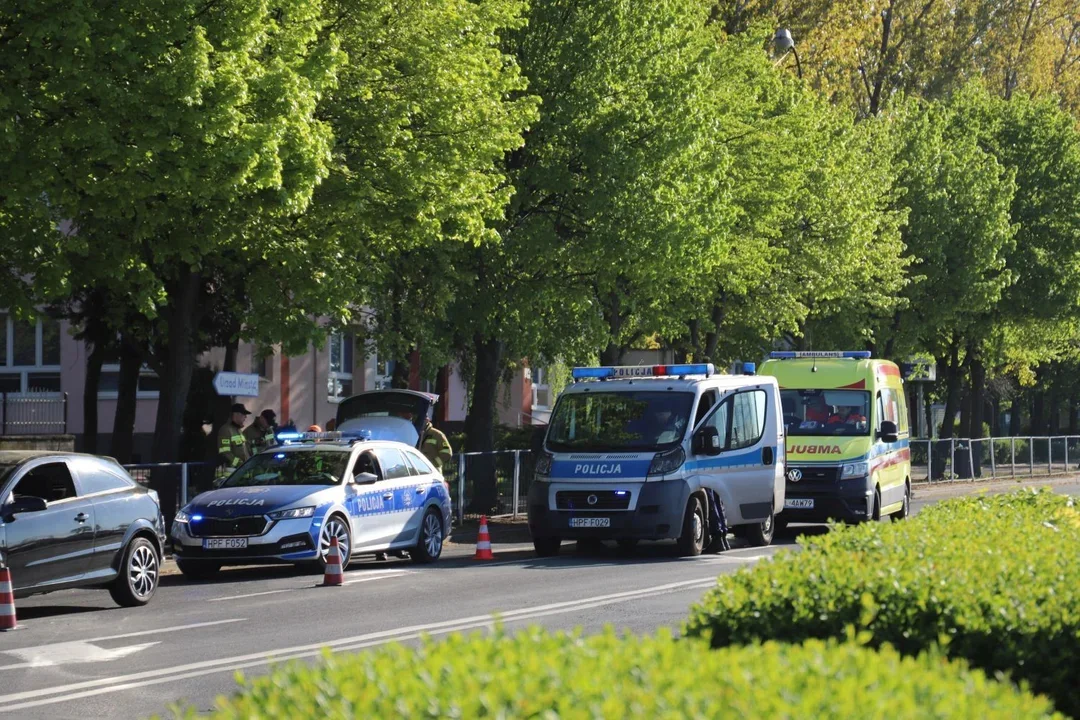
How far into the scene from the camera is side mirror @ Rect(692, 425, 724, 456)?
Answer: 68.7 ft

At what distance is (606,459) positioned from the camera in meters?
20.8

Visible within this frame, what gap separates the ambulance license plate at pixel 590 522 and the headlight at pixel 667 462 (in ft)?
2.74

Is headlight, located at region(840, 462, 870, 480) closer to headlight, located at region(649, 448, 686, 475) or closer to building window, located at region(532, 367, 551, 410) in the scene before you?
headlight, located at region(649, 448, 686, 475)

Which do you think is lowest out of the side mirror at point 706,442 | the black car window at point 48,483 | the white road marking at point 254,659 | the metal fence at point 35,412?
the white road marking at point 254,659

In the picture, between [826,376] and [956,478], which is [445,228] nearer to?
[826,376]

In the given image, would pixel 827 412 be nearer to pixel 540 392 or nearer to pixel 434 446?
pixel 434 446

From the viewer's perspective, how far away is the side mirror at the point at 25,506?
47.3 feet

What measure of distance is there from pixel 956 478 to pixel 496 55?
27406mm

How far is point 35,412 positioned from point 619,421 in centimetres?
1843

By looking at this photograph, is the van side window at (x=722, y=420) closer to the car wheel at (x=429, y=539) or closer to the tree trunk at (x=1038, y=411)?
the car wheel at (x=429, y=539)

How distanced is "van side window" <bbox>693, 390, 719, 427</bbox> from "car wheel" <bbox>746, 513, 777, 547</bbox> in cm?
221

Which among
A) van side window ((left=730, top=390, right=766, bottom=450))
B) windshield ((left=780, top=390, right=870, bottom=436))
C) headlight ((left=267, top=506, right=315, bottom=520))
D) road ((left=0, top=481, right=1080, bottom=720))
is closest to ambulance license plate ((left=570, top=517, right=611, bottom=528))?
road ((left=0, top=481, right=1080, bottom=720))

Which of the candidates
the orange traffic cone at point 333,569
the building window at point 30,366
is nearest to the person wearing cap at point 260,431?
the orange traffic cone at point 333,569

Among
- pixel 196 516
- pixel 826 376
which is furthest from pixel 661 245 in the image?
pixel 196 516
